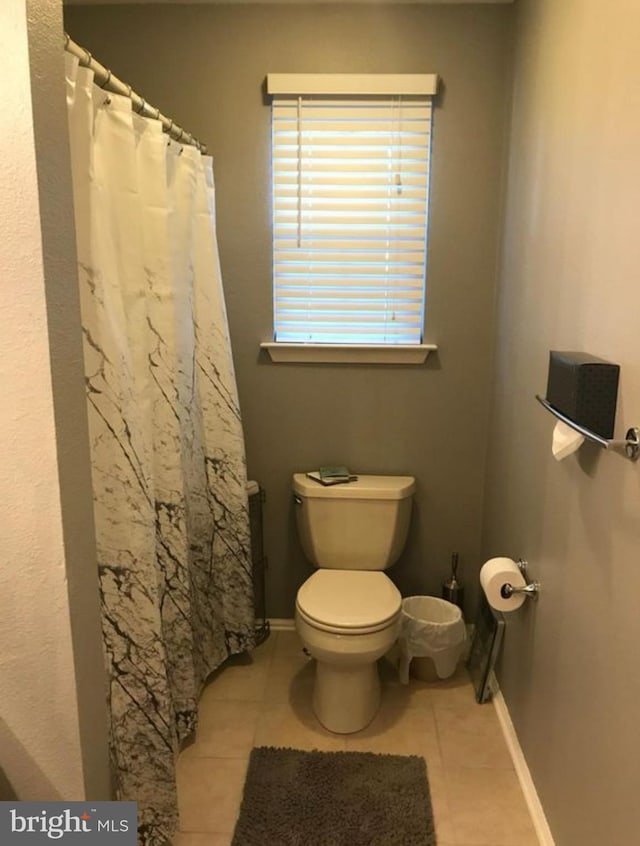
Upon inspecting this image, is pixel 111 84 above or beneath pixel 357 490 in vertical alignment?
above

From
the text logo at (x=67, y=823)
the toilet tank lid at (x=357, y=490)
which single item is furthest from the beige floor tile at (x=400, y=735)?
the text logo at (x=67, y=823)

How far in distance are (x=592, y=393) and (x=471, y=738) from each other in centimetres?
139

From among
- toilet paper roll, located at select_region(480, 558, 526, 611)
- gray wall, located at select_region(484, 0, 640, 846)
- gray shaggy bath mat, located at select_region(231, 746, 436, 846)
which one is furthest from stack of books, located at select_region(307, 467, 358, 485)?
gray shaggy bath mat, located at select_region(231, 746, 436, 846)

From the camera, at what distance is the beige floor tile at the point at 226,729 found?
201 cm

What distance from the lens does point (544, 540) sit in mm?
1692

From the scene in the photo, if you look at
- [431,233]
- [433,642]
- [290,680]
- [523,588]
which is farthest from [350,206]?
[290,680]

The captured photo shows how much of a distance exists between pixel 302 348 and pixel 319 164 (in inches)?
26.8

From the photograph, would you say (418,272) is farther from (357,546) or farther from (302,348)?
(357,546)

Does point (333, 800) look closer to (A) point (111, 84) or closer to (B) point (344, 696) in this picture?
(B) point (344, 696)

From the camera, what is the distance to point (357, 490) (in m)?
2.35

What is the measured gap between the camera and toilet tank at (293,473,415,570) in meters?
2.36

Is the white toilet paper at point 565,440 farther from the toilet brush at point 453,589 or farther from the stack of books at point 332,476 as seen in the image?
the toilet brush at point 453,589

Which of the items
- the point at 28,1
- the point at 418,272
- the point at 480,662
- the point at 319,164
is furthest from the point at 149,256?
the point at 480,662

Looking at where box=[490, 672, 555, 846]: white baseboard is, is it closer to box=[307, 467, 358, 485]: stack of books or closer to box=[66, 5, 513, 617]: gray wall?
box=[66, 5, 513, 617]: gray wall
